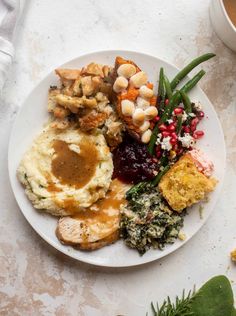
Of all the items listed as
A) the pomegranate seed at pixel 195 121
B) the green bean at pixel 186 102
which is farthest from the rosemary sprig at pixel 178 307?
the green bean at pixel 186 102

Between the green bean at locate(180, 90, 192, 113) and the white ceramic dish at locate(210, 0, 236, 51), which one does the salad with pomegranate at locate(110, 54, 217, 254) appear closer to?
the green bean at locate(180, 90, 192, 113)

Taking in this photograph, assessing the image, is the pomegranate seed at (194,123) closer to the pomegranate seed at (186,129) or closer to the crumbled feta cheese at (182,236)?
the pomegranate seed at (186,129)

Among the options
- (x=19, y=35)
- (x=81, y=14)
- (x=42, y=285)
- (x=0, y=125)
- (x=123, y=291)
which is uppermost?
(x=81, y=14)

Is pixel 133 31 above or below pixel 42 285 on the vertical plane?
above

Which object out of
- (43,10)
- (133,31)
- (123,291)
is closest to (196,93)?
(133,31)

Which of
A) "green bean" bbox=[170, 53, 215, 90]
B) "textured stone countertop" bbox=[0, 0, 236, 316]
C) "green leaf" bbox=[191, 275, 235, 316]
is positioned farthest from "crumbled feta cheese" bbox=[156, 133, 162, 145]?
"green leaf" bbox=[191, 275, 235, 316]

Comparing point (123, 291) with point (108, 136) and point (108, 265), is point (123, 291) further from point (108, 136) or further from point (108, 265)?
point (108, 136)

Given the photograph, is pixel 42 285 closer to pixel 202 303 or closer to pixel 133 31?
pixel 202 303

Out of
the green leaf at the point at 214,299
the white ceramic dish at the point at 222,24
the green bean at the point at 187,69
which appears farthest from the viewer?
the green leaf at the point at 214,299

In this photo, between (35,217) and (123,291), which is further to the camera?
(123,291)
